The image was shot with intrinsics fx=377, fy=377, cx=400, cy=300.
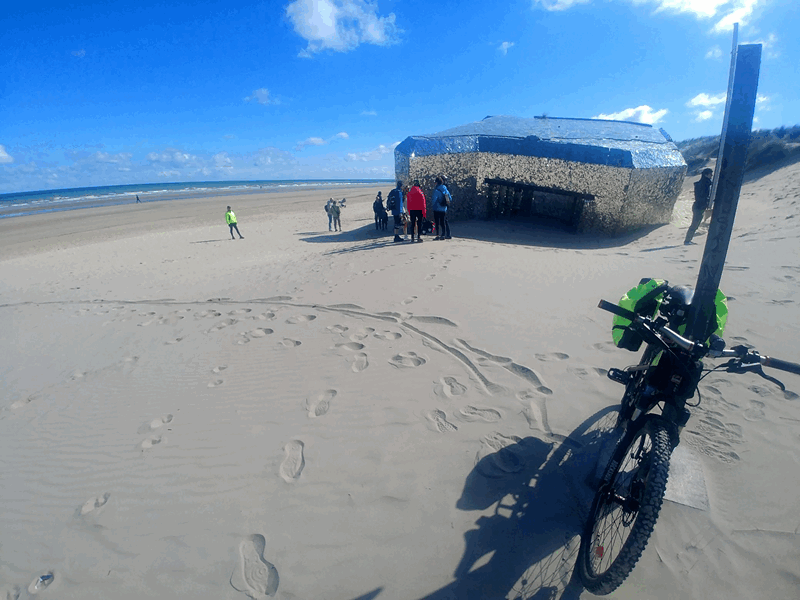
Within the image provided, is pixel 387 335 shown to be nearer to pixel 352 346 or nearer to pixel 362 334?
pixel 362 334

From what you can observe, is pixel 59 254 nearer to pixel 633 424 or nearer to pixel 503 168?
pixel 503 168

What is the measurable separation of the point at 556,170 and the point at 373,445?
33.6ft

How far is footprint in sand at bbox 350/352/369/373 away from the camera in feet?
13.7

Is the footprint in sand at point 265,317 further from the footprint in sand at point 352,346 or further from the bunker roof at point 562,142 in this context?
the bunker roof at point 562,142

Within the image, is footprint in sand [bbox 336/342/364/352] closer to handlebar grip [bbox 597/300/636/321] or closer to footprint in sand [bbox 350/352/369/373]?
footprint in sand [bbox 350/352/369/373]

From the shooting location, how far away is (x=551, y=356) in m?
4.10

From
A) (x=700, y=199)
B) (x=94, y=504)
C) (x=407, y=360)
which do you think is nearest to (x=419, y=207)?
(x=407, y=360)

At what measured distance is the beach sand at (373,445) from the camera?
7.07 ft

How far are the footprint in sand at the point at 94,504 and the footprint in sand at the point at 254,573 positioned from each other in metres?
1.31

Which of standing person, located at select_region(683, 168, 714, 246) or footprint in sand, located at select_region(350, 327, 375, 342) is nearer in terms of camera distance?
footprint in sand, located at select_region(350, 327, 375, 342)

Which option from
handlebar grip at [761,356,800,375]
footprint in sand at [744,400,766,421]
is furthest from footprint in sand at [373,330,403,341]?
handlebar grip at [761,356,800,375]

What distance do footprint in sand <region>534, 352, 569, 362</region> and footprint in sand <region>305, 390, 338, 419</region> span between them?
221 cm

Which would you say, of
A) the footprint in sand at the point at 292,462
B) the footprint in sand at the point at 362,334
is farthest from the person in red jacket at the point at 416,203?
the footprint in sand at the point at 292,462

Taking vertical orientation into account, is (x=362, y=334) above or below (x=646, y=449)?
below
